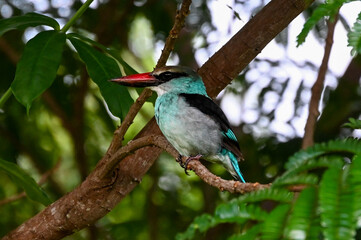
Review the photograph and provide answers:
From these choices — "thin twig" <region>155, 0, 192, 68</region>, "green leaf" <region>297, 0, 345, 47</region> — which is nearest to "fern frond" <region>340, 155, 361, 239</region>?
"green leaf" <region>297, 0, 345, 47</region>

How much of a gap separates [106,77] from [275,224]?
182 cm

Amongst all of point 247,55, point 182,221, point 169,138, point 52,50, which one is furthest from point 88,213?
point 182,221

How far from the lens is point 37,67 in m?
2.47

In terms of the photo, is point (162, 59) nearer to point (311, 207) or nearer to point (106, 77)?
point (106, 77)

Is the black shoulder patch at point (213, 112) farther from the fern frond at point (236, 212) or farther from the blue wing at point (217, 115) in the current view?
the fern frond at point (236, 212)

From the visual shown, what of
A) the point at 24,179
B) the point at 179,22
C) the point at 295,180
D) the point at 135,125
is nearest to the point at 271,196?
the point at 295,180

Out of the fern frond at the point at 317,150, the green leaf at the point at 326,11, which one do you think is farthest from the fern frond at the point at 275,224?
the green leaf at the point at 326,11

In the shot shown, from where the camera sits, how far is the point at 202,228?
1214mm

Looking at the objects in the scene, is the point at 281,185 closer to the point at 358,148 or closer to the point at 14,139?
the point at 358,148

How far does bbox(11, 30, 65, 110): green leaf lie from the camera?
2.38m

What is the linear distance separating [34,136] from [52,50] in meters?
2.07

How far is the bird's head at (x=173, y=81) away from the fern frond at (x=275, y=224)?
75.4 inches

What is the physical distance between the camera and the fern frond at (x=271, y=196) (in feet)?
3.85

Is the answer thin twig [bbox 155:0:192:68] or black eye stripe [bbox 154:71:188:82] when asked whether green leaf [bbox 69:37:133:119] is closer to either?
black eye stripe [bbox 154:71:188:82]
